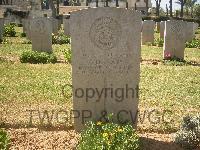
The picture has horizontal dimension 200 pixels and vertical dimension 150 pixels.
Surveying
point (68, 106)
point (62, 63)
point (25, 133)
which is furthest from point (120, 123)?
point (62, 63)

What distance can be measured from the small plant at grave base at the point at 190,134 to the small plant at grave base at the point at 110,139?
1.03 metres

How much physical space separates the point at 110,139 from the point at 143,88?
224 inches

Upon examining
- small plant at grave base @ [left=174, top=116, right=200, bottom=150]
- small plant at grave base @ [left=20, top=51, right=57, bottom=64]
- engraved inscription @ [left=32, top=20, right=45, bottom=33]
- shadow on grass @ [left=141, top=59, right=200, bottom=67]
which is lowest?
small plant at grave base @ [left=174, top=116, right=200, bottom=150]

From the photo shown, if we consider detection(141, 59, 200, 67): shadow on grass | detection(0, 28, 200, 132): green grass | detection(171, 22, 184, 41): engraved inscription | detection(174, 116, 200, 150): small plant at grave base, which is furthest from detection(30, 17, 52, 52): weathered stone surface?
detection(174, 116, 200, 150): small plant at grave base

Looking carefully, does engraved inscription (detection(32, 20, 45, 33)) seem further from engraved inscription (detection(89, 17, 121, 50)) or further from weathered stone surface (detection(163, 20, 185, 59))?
engraved inscription (detection(89, 17, 121, 50))

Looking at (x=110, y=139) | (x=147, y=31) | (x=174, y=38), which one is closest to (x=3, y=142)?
(x=110, y=139)

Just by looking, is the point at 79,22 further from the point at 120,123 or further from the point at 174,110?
the point at 174,110

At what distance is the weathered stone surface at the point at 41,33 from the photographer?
656 inches

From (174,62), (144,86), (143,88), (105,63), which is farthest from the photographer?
(174,62)

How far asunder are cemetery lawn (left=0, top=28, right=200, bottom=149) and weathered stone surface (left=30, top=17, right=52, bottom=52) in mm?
1149

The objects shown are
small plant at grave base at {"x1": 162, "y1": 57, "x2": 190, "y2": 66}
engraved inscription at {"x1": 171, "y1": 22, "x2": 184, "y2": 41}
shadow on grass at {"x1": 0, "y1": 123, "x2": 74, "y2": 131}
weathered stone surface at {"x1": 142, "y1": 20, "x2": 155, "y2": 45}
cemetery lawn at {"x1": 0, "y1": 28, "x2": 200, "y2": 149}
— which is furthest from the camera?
weathered stone surface at {"x1": 142, "y1": 20, "x2": 155, "y2": 45}

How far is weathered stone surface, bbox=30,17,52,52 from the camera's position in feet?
54.6

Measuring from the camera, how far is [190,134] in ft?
19.6

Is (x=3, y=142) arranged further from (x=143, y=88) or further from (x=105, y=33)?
(x=143, y=88)
